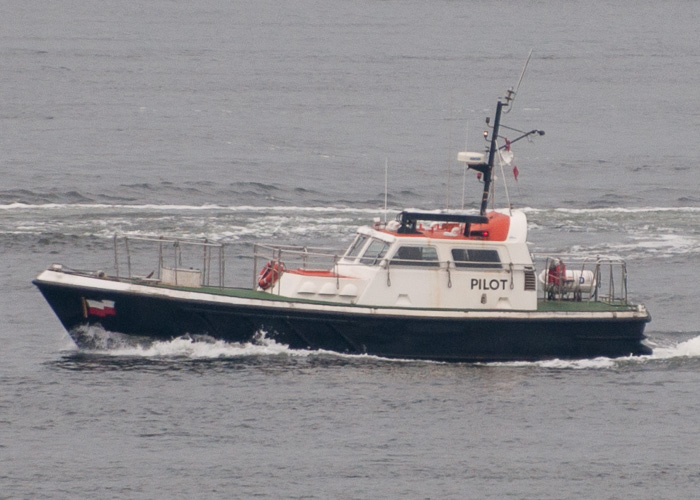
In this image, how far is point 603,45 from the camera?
113562 millimetres

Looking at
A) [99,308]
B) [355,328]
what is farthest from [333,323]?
[99,308]

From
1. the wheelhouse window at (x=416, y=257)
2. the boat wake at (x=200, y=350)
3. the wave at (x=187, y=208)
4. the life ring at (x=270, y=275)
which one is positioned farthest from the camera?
the wave at (x=187, y=208)

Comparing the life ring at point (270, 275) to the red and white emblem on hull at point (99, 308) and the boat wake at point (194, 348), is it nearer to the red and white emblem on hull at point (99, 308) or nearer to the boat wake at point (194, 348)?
the boat wake at point (194, 348)

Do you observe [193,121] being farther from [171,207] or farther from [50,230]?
[50,230]

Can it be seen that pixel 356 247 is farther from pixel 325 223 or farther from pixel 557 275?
pixel 325 223

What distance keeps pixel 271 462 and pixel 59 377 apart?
18.4ft

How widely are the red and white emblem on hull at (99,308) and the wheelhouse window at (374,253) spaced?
4884 millimetres

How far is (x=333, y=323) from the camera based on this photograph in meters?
Result: 25.0

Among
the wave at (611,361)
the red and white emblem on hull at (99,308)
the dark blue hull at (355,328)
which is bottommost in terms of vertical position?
the wave at (611,361)

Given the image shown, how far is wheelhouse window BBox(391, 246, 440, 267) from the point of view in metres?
25.3

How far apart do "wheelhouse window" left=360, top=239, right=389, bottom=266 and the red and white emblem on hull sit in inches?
192

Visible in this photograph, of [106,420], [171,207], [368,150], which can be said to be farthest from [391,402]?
[368,150]

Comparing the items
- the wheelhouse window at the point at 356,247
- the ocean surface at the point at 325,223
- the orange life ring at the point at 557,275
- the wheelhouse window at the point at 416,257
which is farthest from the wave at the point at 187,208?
the wheelhouse window at the point at 416,257

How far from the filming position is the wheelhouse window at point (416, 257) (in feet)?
83.0
